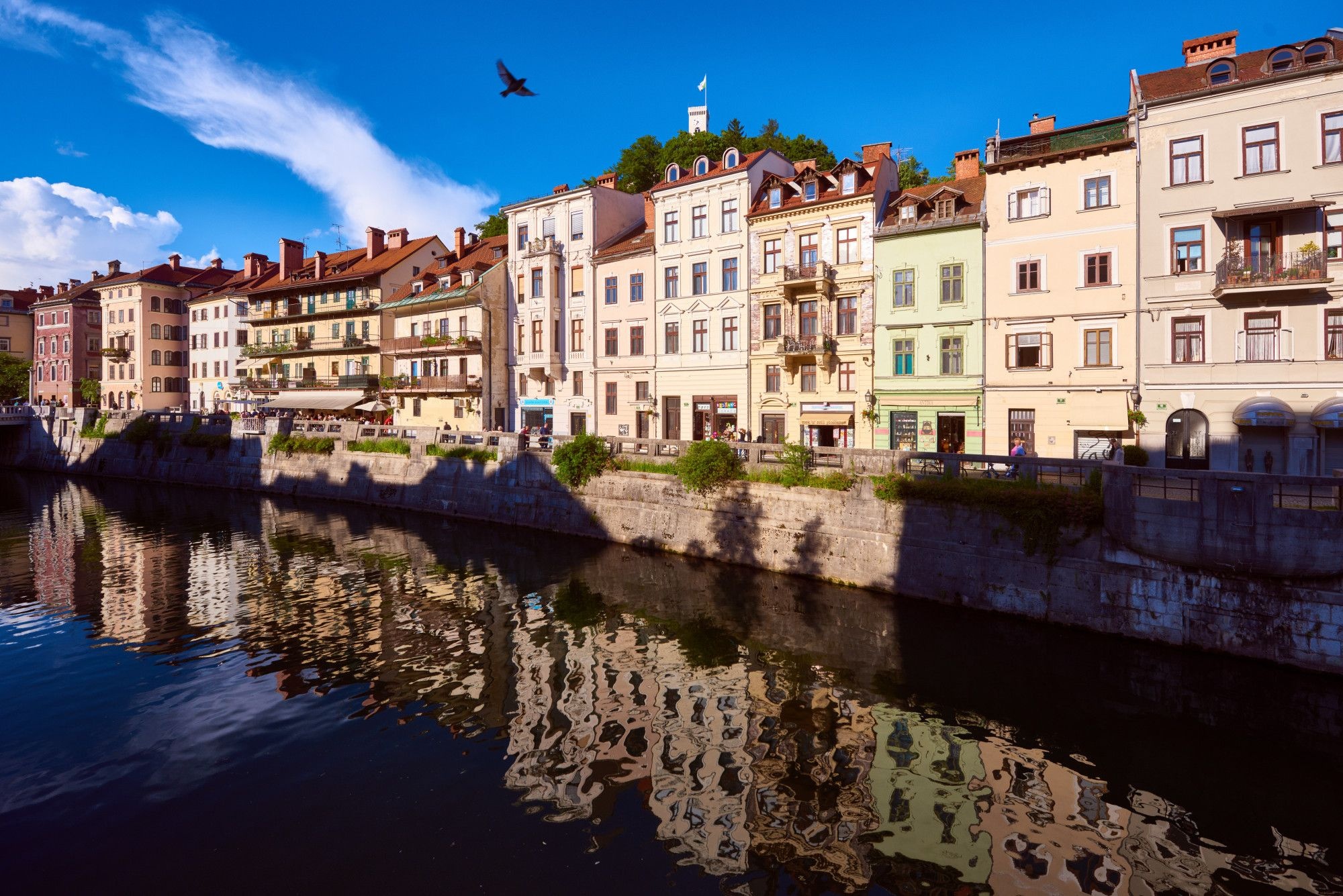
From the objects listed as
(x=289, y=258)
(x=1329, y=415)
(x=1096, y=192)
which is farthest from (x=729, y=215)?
(x=289, y=258)

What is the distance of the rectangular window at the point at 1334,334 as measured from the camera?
85.1 ft

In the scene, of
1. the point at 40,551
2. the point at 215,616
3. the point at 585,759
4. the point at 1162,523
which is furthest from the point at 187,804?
the point at 40,551

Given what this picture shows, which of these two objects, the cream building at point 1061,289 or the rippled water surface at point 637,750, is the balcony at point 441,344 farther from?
the cream building at point 1061,289

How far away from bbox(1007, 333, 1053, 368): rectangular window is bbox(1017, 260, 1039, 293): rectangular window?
201 cm

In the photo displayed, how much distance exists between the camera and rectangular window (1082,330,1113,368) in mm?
30344

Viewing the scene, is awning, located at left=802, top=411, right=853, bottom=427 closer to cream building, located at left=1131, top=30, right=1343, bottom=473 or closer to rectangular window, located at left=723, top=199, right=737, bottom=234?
rectangular window, located at left=723, top=199, right=737, bottom=234

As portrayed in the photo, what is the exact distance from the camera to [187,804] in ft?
37.6

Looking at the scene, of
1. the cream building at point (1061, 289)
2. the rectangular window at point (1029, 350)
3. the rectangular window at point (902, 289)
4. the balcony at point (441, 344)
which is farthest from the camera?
the balcony at point (441, 344)

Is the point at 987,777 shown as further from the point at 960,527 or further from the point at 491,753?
the point at 960,527

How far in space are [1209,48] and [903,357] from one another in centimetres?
1820

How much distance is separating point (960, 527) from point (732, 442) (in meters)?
9.44

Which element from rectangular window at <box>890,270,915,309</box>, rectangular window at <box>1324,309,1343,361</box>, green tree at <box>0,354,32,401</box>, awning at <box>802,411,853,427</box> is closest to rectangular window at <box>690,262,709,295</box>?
awning at <box>802,411,853,427</box>

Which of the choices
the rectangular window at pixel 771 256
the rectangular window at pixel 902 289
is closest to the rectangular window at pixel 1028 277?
the rectangular window at pixel 902 289

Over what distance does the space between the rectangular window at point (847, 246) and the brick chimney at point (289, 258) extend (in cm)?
5327
